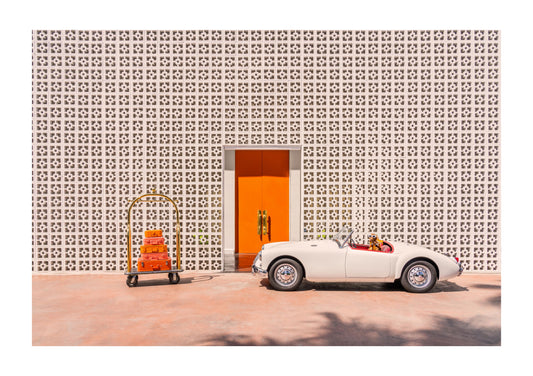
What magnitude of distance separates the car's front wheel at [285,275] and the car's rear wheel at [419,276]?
77.1 inches

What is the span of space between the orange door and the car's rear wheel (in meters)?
3.13

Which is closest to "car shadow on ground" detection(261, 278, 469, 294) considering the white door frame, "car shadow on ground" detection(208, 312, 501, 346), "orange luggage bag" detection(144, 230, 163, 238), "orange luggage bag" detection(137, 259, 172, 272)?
the white door frame

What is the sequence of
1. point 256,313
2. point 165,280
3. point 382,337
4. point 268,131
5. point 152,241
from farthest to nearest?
point 268,131
point 165,280
point 152,241
point 256,313
point 382,337

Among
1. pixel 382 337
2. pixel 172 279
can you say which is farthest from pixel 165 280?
pixel 382 337

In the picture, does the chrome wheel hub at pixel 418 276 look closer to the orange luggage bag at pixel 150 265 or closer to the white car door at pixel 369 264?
the white car door at pixel 369 264

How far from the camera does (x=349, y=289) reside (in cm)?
760

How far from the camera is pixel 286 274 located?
24.1 feet

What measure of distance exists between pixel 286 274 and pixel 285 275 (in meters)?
0.03

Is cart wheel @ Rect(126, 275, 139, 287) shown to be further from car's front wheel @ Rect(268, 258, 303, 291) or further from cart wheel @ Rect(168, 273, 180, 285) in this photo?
car's front wheel @ Rect(268, 258, 303, 291)

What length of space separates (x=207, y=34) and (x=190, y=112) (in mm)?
1817

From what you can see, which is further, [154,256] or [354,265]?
[154,256]

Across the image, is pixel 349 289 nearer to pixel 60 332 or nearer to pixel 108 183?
pixel 60 332

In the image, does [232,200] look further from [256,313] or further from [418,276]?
[418,276]

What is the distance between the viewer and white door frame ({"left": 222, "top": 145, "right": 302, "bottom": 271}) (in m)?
9.15
